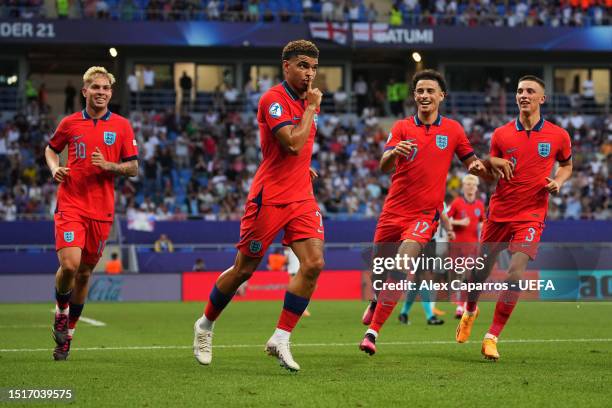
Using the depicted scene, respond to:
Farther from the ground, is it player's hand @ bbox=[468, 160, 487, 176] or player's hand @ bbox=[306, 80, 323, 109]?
player's hand @ bbox=[306, 80, 323, 109]

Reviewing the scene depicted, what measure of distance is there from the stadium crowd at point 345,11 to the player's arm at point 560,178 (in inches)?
1234

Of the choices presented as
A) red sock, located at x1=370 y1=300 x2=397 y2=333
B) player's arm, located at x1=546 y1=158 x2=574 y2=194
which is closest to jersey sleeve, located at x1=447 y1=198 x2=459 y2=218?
player's arm, located at x1=546 y1=158 x2=574 y2=194

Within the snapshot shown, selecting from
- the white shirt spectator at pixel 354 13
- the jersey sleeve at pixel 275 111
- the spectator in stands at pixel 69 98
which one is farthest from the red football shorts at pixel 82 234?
the white shirt spectator at pixel 354 13

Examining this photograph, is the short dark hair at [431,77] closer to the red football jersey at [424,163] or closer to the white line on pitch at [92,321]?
the red football jersey at [424,163]

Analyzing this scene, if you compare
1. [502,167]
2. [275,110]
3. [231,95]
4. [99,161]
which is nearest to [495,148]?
[502,167]

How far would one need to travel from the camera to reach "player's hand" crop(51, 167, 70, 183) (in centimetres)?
1075

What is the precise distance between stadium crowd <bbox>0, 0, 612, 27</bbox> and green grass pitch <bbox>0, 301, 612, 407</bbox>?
26.3 meters

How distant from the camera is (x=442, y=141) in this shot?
1172 centimetres

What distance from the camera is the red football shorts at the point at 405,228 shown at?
1162cm

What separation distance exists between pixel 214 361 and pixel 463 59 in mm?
38285

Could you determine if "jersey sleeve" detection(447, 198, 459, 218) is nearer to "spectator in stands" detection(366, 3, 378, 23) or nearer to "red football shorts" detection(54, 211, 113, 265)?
"red football shorts" detection(54, 211, 113, 265)

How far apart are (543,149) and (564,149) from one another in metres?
0.28

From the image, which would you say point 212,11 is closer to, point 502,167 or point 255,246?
point 502,167

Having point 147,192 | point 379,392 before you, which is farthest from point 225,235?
point 379,392
